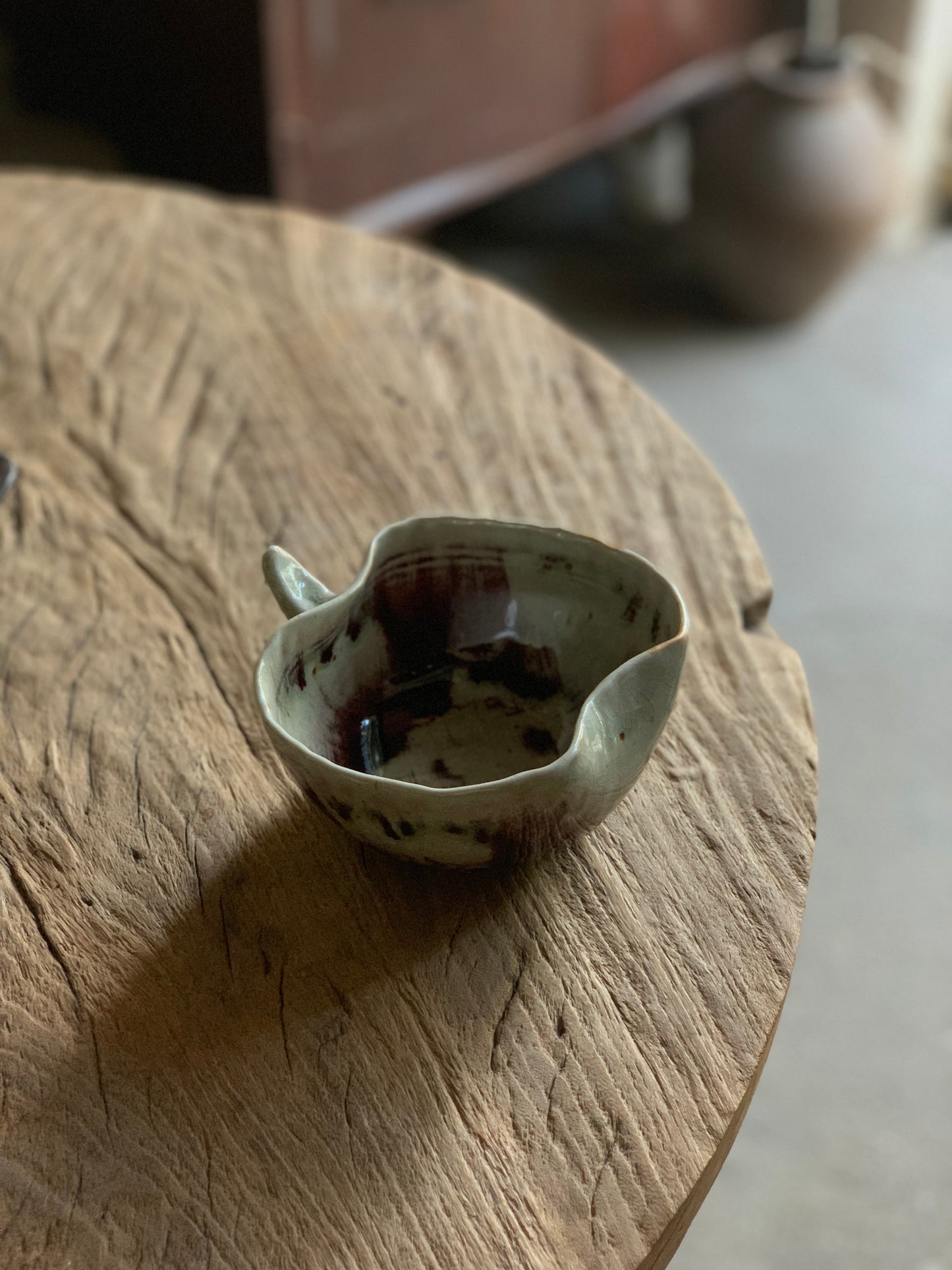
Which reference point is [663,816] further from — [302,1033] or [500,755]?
[302,1033]

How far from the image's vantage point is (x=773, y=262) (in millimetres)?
2014

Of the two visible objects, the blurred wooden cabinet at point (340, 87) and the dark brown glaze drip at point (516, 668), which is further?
the blurred wooden cabinet at point (340, 87)

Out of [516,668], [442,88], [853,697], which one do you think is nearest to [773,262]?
[442,88]

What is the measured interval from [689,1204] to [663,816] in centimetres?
16

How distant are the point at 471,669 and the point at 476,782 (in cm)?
6

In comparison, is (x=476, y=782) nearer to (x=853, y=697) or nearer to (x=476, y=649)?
(x=476, y=649)

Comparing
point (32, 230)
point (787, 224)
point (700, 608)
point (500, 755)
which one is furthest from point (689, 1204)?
point (787, 224)

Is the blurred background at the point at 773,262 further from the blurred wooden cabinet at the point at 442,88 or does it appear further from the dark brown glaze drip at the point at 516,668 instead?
the dark brown glaze drip at the point at 516,668

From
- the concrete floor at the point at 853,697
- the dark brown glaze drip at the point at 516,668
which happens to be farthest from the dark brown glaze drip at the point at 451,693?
the concrete floor at the point at 853,697

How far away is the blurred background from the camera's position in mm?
1051

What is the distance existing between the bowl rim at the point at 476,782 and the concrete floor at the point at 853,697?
64 centimetres

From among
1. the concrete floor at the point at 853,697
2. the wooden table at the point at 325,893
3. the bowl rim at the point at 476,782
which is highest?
the bowl rim at the point at 476,782

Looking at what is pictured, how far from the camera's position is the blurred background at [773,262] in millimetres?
1051

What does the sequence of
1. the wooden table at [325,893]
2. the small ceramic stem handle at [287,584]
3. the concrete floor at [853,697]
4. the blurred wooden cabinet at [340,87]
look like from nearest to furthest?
the wooden table at [325,893] < the small ceramic stem handle at [287,584] < the concrete floor at [853,697] < the blurred wooden cabinet at [340,87]
